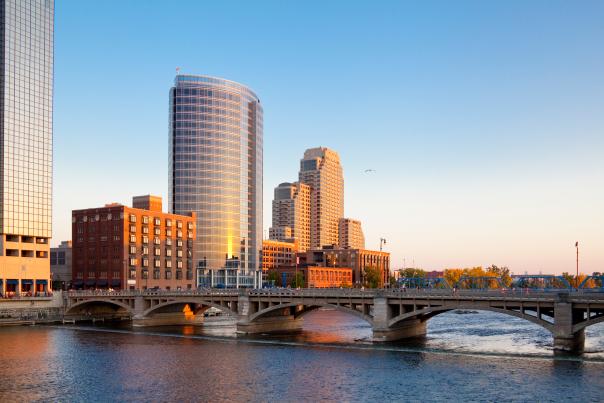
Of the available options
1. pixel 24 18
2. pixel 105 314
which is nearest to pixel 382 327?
pixel 105 314

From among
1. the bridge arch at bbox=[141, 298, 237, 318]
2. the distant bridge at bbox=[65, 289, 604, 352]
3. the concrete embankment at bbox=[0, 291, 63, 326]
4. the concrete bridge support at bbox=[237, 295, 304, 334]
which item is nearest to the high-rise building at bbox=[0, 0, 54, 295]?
the concrete embankment at bbox=[0, 291, 63, 326]

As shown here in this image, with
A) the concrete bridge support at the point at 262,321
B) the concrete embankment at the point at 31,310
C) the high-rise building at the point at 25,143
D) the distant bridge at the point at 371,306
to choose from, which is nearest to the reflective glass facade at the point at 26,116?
the high-rise building at the point at 25,143

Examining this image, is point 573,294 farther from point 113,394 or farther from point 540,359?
point 113,394

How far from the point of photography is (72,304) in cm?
16600

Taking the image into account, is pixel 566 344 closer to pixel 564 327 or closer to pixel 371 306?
pixel 564 327

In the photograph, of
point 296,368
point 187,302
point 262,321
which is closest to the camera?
point 296,368

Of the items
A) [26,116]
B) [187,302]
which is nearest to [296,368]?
[187,302]

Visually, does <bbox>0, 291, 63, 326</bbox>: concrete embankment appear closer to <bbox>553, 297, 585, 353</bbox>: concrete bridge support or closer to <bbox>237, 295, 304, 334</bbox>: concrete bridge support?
<bbox>237, 295, 304, 334</bbox>: concrete bridge support

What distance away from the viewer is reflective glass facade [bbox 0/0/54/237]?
176 meters

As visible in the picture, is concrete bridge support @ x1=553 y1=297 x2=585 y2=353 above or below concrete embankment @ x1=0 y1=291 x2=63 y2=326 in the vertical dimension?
above

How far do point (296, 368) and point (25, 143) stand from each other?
126181mm

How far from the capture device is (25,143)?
593 feet

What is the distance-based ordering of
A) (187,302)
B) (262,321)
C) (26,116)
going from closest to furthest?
(262,321) < (187,302) < (26,116)

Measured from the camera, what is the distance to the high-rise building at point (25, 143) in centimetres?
17600
